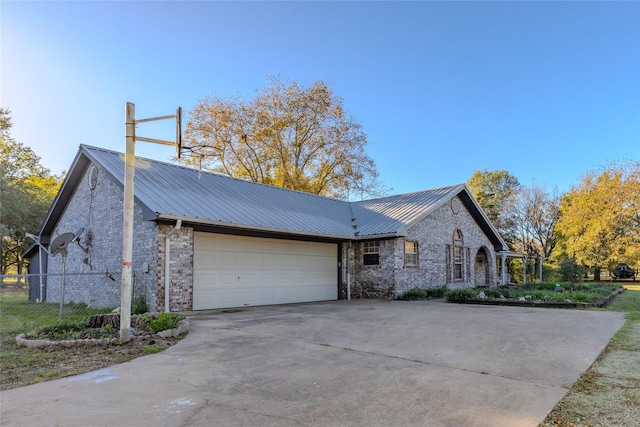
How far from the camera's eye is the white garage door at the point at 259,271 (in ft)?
39.8

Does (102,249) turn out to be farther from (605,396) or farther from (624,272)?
(624,272)

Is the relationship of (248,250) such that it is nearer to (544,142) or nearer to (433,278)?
(433,278)

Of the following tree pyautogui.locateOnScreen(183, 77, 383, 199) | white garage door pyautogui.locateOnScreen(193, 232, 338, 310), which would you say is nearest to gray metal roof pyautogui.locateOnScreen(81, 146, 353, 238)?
white garage door pyautogui.locateOnScreen(193, 232, 338, 310)

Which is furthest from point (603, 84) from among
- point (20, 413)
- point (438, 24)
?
point (20, 413)

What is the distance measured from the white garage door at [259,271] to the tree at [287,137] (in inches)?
569

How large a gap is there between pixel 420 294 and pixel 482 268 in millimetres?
10099

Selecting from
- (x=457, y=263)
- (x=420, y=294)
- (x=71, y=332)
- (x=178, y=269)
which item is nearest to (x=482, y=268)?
(x=457, y=263)

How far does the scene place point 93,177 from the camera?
13859 mm

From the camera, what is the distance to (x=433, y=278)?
61.0 feet

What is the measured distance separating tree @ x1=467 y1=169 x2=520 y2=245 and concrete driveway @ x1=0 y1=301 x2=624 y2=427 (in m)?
30.5

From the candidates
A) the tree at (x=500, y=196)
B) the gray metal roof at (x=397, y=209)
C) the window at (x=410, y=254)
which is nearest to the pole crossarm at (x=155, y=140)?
the gray metal roof at (x=397, y=209)

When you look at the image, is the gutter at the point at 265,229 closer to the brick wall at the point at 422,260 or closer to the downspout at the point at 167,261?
the downspout at the point at 167,261

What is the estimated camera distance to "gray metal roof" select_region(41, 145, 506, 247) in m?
11.8

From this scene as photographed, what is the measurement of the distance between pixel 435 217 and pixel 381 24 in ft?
29.0
